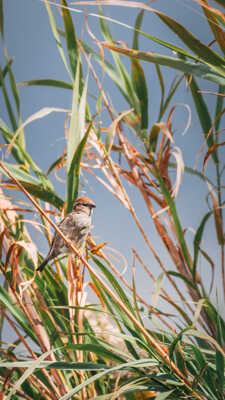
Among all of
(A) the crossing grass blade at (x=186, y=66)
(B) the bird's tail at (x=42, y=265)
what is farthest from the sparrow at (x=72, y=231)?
(A) the crossing grass blade at (x=186, y=66)

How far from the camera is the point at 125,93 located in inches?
34.9

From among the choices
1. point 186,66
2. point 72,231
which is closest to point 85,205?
point 72,231

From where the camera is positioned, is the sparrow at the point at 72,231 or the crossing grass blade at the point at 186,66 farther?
the sparrow at the point at 72,231

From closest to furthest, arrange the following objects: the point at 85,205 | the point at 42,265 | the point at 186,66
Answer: the point at 186,66 → the point at 42,265 → the point at 85,205

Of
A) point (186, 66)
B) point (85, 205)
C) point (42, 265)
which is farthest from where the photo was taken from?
point (85, 205)

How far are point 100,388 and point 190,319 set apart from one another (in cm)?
21

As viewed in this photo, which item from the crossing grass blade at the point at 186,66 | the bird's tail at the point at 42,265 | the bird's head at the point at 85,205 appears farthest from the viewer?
the bird's head at the point at 85,205

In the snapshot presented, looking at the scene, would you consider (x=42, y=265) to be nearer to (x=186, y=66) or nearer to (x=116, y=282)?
(x=116, y=282)

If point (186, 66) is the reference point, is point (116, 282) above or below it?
below

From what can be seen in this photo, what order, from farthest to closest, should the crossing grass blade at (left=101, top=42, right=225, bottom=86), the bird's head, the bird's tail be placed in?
1. the bird's head
2. the bird's tail
3. the crossing grass blade at (left=101, top=42, right=225, bottom=86)

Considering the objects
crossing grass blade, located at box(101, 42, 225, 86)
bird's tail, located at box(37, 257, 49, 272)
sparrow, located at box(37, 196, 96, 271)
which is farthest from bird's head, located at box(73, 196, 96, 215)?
crossing grass blade, located at box(101, 42, 225, 86)

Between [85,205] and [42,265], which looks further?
[85,205]

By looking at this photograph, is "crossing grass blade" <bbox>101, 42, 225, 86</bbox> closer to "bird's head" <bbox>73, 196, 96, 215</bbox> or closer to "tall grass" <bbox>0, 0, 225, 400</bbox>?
"tall grass" <bbox>0, 0, 225, 400</bbox>

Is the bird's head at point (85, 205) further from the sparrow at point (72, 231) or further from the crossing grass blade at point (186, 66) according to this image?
the crossing grass blade at point (186, 66)
